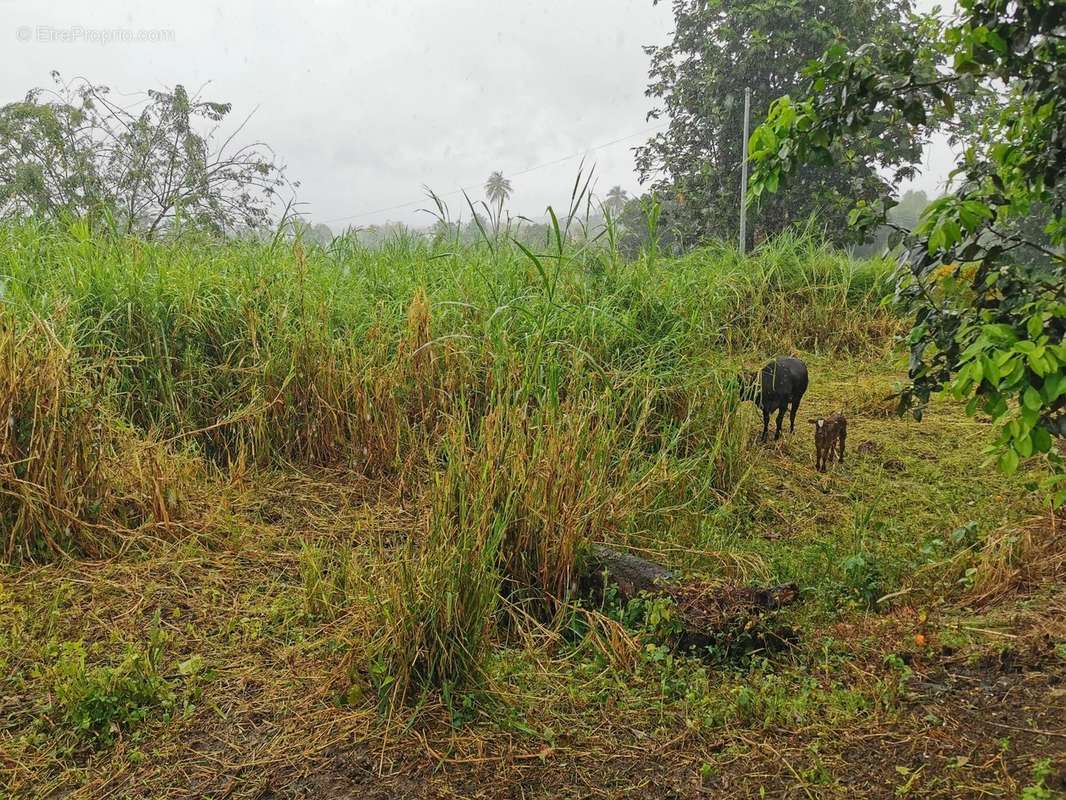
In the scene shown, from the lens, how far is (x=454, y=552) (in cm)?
185

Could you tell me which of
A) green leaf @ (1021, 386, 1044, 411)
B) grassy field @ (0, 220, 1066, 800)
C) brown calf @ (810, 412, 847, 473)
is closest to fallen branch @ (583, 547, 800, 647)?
grassy field @ (0, 220, 1066, 800)

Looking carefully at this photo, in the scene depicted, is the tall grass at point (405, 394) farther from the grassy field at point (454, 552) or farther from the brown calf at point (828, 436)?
the brown calf at point (828, 436)

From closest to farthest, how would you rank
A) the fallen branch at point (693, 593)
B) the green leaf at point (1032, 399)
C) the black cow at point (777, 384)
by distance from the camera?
the green leaf at point (1032, 399), the fallen branch at point (693, 593), the black cow at point (777, 384)


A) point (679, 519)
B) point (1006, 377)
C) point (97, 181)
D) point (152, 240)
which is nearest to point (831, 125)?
point (1006, 377)

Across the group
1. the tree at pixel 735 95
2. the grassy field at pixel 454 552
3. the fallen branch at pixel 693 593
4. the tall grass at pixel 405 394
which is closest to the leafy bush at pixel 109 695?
the grassy field at pixel 454 552

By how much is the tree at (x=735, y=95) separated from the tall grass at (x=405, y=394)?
5.87 meters

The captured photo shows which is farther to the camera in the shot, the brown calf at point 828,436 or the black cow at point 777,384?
the black cow at point 777,384

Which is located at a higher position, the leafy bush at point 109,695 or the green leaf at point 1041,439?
the green leaf at point 1041,439

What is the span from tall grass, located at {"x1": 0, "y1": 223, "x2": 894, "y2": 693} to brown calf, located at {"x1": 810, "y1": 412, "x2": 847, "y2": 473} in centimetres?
45

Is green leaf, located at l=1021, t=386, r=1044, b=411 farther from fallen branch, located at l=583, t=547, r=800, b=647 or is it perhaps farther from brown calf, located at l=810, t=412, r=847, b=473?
brown calf, located at l=810, t=412, r=847, b=473

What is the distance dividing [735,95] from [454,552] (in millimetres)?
10091

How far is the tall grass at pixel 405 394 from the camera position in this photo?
2.34m

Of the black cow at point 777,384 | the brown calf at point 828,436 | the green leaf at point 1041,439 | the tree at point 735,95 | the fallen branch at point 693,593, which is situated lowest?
the fallen branch at point 693,593

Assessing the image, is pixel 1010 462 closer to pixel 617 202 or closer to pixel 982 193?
pixel 982 193
